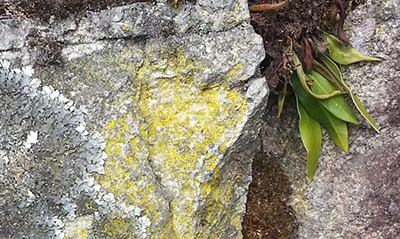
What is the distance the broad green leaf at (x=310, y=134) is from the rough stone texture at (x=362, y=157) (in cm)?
4

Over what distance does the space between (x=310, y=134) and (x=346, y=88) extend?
0.13m

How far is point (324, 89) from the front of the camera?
4.17 ft

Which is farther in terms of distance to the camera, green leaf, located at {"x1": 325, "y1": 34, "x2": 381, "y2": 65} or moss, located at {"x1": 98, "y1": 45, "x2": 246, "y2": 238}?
green leaf, located at {"x1": 325, "y1": 34, "x2": 381, "y2": 65}

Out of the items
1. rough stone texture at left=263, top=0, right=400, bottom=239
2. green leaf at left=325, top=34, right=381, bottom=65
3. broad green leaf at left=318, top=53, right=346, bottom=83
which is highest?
green leaf at left=325, top=34, right=381, bottom=65

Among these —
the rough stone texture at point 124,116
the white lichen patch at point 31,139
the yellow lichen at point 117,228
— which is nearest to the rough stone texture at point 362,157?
the rough stone texture at point 124,116

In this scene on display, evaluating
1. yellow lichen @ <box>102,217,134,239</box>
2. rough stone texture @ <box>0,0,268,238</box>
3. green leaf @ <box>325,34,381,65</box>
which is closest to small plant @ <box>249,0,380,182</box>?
green leaf @ <box>325,34,381,65</box>

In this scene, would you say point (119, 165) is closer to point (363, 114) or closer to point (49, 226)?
point (49, 226)

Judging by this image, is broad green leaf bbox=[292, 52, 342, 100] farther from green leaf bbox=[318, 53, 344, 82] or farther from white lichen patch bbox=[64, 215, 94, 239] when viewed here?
white lichen patch bbox=[64, 215, 94, 239]

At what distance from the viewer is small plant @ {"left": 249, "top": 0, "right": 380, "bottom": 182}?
1.25 metres

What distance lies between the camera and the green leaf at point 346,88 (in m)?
1.25

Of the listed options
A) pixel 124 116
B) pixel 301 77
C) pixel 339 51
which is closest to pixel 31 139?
pixel 124 116

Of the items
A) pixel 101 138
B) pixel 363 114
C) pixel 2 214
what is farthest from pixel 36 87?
pixel 363 114

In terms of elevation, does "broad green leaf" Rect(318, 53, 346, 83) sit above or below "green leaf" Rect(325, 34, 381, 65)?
below

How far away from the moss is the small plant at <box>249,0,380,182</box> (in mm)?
186
